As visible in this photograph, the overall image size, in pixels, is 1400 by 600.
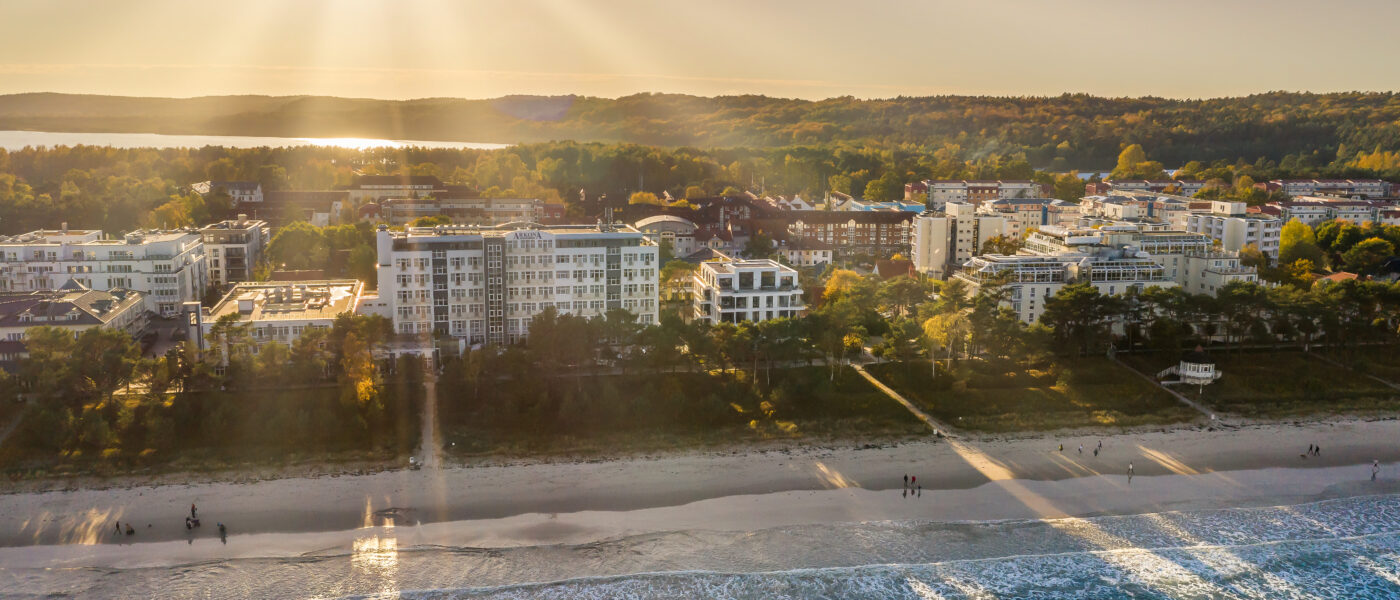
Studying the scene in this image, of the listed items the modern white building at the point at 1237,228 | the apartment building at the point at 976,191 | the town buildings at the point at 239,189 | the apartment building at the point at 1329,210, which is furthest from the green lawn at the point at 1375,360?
the town buildings at the point at 239,189

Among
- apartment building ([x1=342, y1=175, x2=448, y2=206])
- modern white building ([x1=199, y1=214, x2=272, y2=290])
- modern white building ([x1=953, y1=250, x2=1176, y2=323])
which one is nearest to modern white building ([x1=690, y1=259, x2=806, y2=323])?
modern white building ([x1=953, y1=250, x2=1176, y2=323])

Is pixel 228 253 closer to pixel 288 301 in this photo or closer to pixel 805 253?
pixel 288 301

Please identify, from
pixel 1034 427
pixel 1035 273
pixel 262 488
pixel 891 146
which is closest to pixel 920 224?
pixel 1035 273

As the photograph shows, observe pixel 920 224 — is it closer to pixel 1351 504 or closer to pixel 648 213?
pixel 648 213

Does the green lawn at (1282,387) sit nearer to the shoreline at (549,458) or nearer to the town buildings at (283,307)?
the shoreline at (549,458)

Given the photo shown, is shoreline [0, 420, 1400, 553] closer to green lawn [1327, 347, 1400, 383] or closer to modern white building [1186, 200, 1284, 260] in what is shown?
green lawn [1327, 347, 1400, 383]

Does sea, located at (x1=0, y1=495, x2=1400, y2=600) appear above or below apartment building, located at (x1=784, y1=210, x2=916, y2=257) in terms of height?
below
